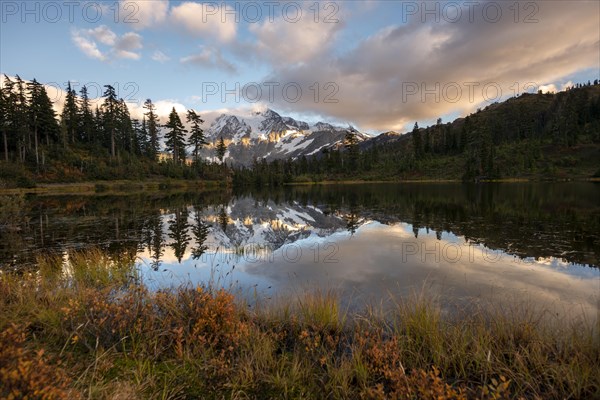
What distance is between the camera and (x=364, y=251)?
15367 mm

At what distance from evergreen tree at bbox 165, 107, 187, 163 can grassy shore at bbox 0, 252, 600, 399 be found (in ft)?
320

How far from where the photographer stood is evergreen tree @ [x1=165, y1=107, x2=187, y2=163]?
96938 millimetres

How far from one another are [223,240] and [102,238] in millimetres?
7266

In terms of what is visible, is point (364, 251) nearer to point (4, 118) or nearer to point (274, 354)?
point (274, 354)

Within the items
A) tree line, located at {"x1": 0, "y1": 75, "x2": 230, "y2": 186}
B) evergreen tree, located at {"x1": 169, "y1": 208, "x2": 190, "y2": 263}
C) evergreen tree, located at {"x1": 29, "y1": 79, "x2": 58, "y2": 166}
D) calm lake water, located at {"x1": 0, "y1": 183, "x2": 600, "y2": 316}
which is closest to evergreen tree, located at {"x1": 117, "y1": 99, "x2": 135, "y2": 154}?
tree line, located at {"x1": 0, "y1": 75, "x2": 230, "y2": 186}

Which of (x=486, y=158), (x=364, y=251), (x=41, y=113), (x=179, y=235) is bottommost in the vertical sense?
(x=364, y=251)

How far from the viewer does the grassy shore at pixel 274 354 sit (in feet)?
14.2

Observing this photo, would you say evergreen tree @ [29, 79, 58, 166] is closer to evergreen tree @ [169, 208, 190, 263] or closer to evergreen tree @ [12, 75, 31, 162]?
evergreen tree @ [12, 75, 31, 162]

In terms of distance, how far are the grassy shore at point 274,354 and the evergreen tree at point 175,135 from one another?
97489 millimetres

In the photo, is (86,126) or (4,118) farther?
(86,126)

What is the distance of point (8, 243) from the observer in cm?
1733

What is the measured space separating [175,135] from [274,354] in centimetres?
10337

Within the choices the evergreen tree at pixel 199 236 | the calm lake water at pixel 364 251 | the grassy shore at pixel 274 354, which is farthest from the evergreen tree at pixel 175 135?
the grassy shore at pixel 274 354

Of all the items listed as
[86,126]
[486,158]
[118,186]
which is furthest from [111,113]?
[486,158]
